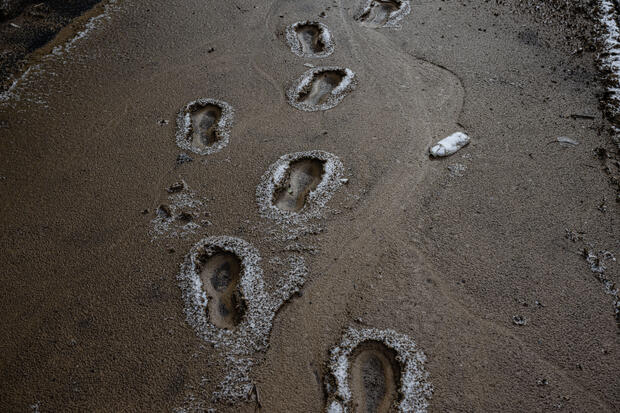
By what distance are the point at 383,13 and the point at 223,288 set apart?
333 centimetres

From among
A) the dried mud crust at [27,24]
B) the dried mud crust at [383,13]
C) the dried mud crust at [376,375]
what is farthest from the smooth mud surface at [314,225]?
the dried mud crust at [27,24]

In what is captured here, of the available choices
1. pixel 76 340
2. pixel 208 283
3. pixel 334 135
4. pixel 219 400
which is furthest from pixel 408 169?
pixel 76 340

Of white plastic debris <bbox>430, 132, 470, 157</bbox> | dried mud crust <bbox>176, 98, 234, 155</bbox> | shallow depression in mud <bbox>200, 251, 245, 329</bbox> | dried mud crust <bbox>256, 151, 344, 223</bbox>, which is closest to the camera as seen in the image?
shallow depression in mud <bbox>200, 251, 245, 329</bbox>

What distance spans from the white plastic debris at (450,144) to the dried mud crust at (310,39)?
1447 mm

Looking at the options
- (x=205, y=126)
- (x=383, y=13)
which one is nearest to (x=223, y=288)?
(x=205, y=126)

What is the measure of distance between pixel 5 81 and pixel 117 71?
913mm

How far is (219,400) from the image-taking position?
209 centimetres

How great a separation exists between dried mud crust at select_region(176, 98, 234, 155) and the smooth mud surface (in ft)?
0.06

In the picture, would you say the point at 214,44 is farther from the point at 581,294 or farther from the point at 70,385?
the point at 581,294

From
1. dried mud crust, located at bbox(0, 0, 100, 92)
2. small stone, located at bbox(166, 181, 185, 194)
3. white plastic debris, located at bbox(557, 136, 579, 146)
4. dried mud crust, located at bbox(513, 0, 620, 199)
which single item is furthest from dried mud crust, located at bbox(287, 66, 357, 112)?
dried mud crust, located at bbox(0, 0, 100, 92)

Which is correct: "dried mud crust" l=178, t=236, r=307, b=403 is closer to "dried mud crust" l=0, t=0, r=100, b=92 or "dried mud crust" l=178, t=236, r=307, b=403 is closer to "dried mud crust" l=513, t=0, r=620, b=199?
"dried mud crust" l=513, t=0, r=620, b=199

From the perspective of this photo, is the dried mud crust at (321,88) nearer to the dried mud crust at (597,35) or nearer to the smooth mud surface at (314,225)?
the smooth mud surface at (314,225)

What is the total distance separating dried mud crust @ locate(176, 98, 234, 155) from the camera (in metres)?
3.27

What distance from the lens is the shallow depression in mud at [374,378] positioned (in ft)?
6.83
